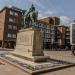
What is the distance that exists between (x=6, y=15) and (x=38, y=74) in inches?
1944

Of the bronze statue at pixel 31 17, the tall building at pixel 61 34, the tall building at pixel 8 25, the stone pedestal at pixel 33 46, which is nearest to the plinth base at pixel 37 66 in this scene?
the stone pedestal at pixel 33 46

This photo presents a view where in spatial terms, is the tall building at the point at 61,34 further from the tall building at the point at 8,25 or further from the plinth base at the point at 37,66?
the plinth base at the point at 37,66

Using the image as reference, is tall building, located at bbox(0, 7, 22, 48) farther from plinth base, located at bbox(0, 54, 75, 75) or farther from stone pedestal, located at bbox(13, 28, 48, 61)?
plinth base, located at bbox(0, 54, 75, 75)

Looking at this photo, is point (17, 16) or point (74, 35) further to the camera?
point (17, 16)

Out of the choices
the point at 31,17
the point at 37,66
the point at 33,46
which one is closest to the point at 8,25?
the point at 31,17

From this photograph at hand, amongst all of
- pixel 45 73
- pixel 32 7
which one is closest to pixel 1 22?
pixel 32 7

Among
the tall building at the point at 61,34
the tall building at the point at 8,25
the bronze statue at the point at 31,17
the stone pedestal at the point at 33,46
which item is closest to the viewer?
the stone pedestal at the point at 33,46

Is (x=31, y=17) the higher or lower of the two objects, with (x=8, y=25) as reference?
lower

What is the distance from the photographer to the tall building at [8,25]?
5452cm

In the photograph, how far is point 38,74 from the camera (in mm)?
9000

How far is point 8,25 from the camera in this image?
55719 millimetres

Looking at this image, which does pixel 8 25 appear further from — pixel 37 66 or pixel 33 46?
pixel 37 66

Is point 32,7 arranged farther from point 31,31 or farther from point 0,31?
point 0,31

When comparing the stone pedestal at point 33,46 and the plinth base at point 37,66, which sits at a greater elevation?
the stone pedestal at point 33,46
